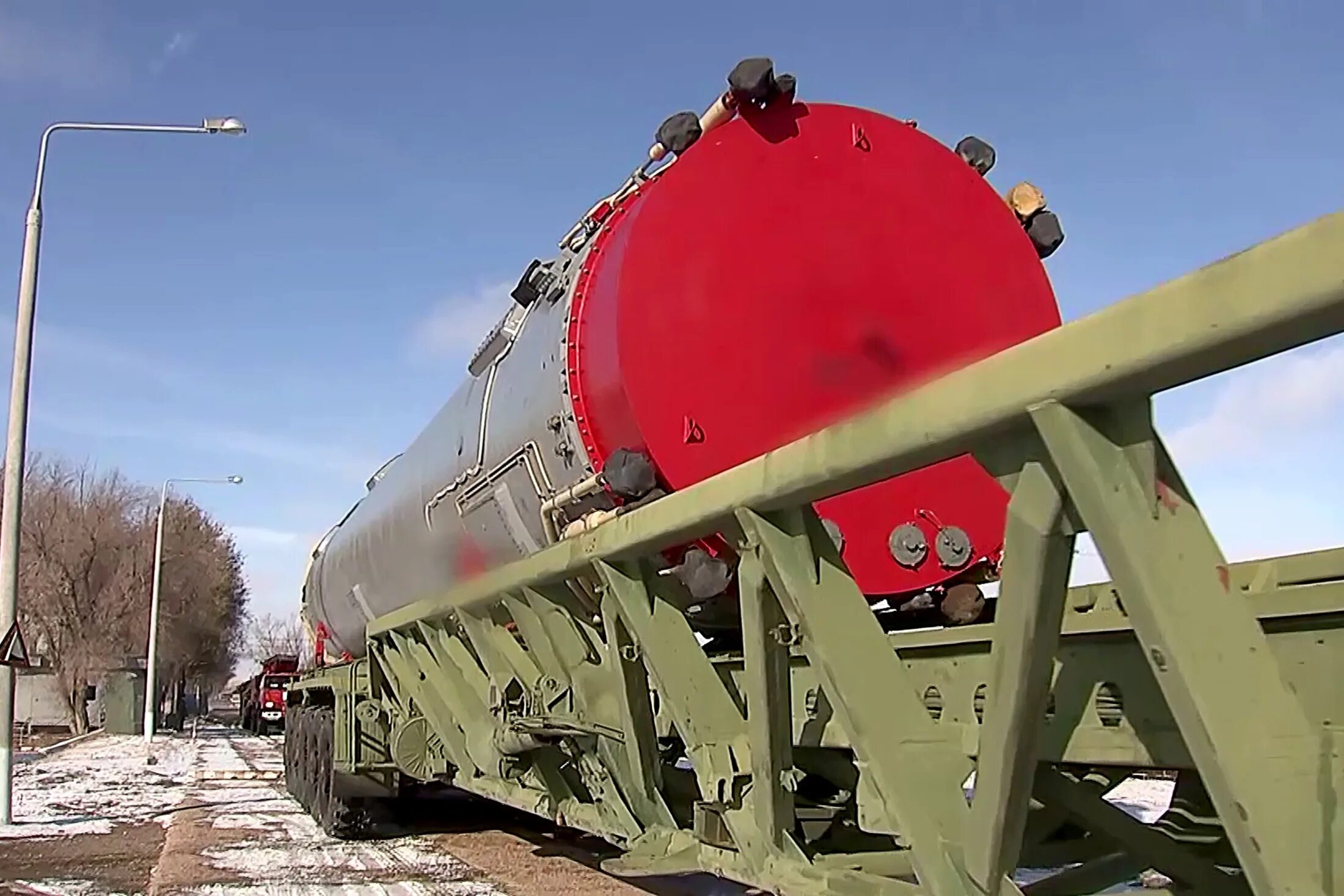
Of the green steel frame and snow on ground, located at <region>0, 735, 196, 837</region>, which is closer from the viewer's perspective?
the green steel frame

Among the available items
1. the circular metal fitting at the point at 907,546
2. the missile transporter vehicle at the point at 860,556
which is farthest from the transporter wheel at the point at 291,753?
the circular metal fitting at the point at 907,546

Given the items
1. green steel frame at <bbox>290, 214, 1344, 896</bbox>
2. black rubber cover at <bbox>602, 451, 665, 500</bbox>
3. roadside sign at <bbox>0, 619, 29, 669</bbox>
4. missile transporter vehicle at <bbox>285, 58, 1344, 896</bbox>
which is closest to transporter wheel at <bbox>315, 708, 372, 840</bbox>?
roadside sign at <bbox>0, 619, 29, 669</bbox>

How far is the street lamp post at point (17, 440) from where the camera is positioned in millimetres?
12070

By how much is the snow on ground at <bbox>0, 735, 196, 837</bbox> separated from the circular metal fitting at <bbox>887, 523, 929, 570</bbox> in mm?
9199

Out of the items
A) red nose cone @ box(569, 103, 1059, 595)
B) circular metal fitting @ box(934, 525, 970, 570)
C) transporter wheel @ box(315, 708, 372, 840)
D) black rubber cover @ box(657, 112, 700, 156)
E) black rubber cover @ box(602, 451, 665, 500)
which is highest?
black rubber cover @ box(657, 112, 700, 156)

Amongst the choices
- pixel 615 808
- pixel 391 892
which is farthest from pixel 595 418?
pixel 391 892

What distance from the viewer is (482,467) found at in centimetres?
701

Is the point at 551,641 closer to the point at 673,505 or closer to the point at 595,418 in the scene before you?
the point at 595,418

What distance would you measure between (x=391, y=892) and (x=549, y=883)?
99cm

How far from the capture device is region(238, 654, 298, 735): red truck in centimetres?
3175

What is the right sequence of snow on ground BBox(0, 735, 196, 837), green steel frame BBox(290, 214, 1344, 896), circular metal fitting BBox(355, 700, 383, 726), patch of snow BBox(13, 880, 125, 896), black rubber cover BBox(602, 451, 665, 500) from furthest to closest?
snow on ground BBox(0, 735, 196, 837)
circular metal fitting BBox(355, 700, 383, 726)
patch of snow BBox(13, 880, 125, 896)
black rubber cover BBox(602, 451, 665, 500)
green steel frame BBox(290, 214, 1344, 896)

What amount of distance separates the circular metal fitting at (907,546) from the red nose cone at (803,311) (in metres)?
0.01

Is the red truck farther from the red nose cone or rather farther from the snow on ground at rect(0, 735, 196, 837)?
the red nose cone

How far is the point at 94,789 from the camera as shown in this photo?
53.0ft
